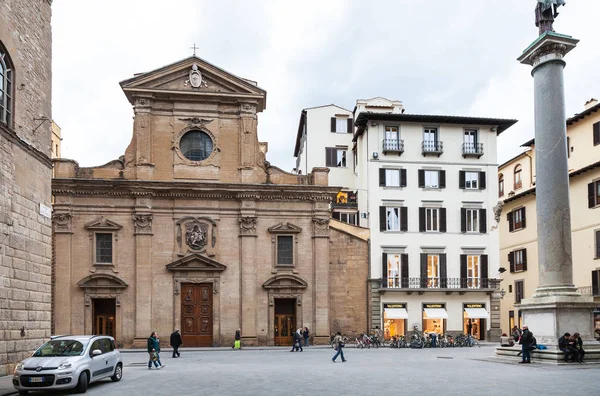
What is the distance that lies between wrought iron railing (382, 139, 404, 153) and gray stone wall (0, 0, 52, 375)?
2820cm

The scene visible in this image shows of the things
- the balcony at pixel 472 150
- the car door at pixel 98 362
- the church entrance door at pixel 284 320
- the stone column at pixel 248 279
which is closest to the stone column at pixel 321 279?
the church entrance door at pixel 284 320

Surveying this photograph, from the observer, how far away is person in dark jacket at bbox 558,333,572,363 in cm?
2245

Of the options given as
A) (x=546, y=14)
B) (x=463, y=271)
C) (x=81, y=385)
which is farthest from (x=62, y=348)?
(x=463, y=271)

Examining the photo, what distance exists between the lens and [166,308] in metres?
41.4

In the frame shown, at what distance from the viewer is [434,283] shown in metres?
46.4

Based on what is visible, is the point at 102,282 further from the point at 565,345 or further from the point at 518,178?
the point at 518,178

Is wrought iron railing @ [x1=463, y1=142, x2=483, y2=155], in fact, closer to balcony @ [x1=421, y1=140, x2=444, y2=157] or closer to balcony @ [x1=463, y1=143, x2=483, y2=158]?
balcony @ [x1=463, y1=143, x2=483, y2=158]

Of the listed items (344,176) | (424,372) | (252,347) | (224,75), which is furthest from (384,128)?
(424,372)

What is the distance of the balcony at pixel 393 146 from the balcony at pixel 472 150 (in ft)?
15.9

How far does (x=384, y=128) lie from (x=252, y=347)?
18687 millimetres

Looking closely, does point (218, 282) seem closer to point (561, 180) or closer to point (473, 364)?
point (473, 364)

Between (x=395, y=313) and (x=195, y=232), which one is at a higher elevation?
(x=195, y=232)

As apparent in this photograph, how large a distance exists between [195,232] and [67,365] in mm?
25273

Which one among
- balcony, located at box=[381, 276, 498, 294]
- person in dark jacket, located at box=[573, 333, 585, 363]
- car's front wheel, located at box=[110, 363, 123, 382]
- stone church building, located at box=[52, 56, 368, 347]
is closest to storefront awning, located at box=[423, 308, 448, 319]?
balcony, located at box=[381, 276, 498, 294]
